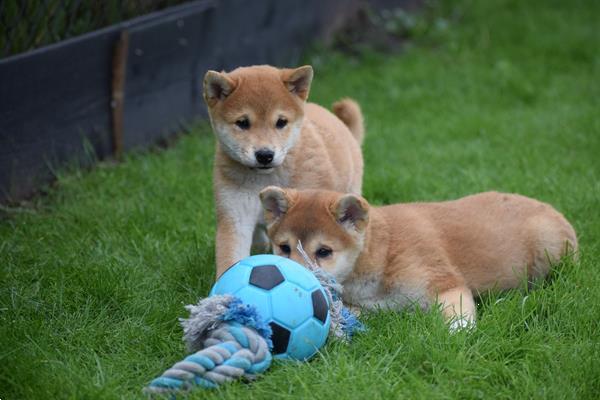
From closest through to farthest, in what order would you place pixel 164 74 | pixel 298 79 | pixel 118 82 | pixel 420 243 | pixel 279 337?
pixel 279 337
pixel 420 243
pixel 298 79
pixel 118 82
pixel 164 74

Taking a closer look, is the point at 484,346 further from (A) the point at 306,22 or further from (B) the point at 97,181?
(A) the point at 306,22

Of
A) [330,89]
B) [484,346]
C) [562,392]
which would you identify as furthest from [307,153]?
[330,89]

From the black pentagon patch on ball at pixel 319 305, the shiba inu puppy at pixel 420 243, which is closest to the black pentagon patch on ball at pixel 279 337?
the black pentagon patch on ball at pixel 319 305

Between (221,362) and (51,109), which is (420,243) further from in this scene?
(51,109)

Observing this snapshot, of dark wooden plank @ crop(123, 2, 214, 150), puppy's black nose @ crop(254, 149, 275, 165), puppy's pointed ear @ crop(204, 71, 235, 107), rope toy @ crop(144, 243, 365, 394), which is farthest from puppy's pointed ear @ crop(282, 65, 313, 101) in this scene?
dark wooden plank @ crop(123, 2, 214, 150)

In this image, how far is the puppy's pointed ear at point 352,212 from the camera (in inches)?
172

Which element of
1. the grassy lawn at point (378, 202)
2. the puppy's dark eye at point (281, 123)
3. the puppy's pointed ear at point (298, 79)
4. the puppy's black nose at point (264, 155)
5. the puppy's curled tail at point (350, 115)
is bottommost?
the grassy lawn at point (378, 202)

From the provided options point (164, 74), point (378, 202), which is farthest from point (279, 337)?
point (164, 74)

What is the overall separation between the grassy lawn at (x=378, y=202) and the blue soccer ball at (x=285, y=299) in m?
0.11

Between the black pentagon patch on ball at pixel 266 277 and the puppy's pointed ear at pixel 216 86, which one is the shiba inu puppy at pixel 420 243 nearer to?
the black pentagon patch on ball at pixel 266 277

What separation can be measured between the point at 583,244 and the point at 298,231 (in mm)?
2056

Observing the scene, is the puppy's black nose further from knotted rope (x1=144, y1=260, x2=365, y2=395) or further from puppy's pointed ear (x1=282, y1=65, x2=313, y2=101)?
knotted rope (x1=144, y1=260, x2=365, y2=395)

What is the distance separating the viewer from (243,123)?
4.99 m

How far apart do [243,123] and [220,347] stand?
1807 mm
